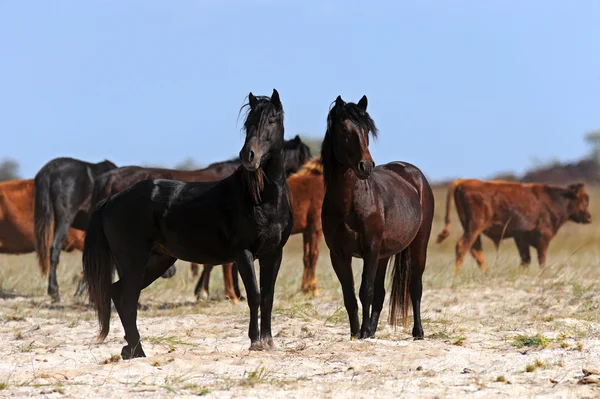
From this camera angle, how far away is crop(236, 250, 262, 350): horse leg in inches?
288

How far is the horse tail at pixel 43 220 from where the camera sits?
1336 centimetres

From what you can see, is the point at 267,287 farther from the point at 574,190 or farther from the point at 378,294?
the point at 574,190

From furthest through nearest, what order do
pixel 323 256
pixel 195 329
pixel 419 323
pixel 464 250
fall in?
pixel 323 256 → pixel 464 250 → pixel 195 329 → pixel 419 323

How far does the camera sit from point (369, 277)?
7.99 metres

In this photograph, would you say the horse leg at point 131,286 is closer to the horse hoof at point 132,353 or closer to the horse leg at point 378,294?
the horse hoof at point 132,353

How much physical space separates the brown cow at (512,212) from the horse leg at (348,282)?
869 centimetres

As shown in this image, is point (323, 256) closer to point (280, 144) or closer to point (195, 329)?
point (195, 329)

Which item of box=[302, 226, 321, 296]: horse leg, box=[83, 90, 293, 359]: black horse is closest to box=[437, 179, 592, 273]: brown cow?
box=[302, 226, 321, 296]: horse leg

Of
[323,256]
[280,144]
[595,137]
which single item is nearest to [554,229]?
[323,256]

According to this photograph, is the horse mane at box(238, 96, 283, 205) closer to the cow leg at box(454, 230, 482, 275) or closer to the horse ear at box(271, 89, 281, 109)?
the horse ear at box(271, 89, 281, 109)

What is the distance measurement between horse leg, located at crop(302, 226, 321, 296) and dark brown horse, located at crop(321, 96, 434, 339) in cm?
390

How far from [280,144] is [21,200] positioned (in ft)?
27.4

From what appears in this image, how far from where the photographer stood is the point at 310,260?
13062 mm

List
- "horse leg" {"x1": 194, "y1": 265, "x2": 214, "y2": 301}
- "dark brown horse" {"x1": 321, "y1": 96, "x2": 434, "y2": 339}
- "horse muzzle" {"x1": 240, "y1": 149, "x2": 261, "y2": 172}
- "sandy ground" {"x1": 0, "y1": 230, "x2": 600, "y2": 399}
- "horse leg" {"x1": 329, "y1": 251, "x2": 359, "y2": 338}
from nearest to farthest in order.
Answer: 1. "sandy ground" {"x1": 0, "y1": 230, "x2": 600, "y2": 399}
2. "horse muzzle" {"x1": 240, "y1": 149, "x2": 261, "y2": 172}
3. "dark brown horse" {"x1": 321, "y1": 96, "x2": 434, "y2": 339}
4. "horse leg" {"x1": 329, "y1": 251, "x2": 359, "y2": 338}
5. "horse leg" {"x1": 194, "y1": 265, "x2": 214, "y2": 301}
